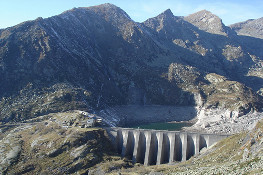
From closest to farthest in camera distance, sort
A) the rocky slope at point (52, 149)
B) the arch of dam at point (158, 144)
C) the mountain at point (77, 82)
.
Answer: the rocky slope at point (52, 149) → the arch of dam at point (158, 144) → the mountain at point (77, 82)

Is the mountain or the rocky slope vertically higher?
the mountain

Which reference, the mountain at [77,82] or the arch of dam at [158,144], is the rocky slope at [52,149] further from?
the mountain at [77,82]

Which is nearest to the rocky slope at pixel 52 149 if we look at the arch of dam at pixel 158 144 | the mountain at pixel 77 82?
the arch of dam at pixel 158 144

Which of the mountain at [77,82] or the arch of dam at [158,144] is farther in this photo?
the mountain at [77,82]

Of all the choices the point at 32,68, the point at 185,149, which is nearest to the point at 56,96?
the point at 32,68

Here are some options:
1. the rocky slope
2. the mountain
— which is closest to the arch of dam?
the rocky slope

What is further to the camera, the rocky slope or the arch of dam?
the arch of dam

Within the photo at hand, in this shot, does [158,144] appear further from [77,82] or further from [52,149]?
[77,82]

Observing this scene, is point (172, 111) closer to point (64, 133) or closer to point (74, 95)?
point (74, 95)

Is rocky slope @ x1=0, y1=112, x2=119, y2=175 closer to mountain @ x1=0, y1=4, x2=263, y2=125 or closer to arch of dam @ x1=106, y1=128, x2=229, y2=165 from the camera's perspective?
arch of dam @ x1=106, y1=128, x2=229, y2=165
